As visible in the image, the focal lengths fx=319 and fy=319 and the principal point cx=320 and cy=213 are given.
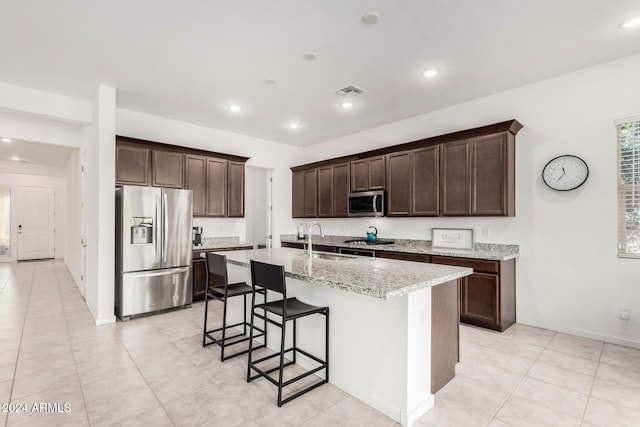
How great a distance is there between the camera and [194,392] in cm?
237

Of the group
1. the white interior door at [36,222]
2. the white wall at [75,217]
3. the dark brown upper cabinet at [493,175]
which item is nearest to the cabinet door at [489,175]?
the dark brown upper cabinet at [493,175]

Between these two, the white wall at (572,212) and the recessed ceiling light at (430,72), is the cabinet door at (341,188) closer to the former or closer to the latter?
the white wall at (572,212)

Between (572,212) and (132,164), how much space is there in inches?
216

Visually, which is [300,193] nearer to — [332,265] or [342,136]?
[342,136]

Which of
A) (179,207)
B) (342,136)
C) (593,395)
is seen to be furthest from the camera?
(342,136)

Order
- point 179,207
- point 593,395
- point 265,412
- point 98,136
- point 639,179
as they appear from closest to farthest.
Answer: point 265,412
point 593,395
point 639,179
point 98,136
point 179,207

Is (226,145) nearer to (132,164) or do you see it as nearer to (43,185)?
(132,164)

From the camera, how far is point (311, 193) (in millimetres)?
6332

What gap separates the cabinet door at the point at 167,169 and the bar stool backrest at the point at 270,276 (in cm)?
300

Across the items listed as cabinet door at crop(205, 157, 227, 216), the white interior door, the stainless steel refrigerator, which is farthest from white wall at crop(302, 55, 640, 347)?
the white interior door

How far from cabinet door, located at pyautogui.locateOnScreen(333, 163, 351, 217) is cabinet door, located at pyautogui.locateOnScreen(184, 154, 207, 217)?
7.36 feet

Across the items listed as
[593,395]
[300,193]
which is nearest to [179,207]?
[300,193]

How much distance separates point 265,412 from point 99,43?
11.3ft

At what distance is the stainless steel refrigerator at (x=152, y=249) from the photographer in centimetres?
408
